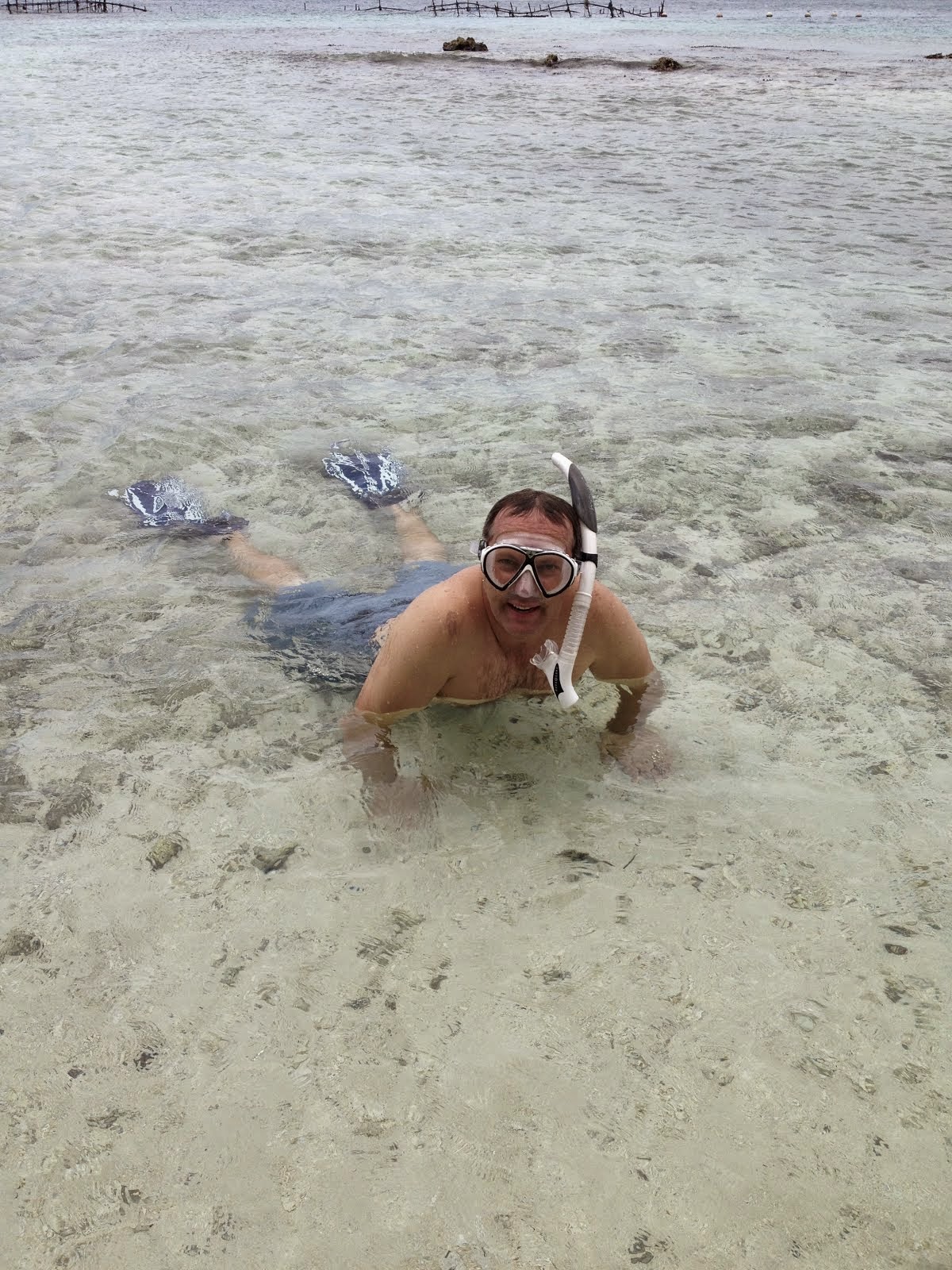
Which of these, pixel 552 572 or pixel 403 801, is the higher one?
pixel 552 572

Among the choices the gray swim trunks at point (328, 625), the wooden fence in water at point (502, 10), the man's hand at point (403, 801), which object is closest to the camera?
the man's hand at point (403, 801)

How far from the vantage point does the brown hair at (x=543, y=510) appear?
2.72 m

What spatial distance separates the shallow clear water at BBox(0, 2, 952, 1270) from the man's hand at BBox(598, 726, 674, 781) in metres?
0.07

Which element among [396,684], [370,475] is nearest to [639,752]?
[396,684]

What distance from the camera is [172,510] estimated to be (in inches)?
189

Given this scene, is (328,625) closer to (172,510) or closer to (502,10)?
(172,510)

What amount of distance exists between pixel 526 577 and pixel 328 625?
52.8 inches

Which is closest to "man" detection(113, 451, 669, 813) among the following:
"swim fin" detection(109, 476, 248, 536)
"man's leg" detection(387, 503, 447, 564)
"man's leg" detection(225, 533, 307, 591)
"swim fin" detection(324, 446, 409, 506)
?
"man's leg" detection(225, 533, 307, 591)

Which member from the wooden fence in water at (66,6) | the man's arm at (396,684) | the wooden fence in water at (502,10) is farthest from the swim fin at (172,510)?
the wooden fence in water at (502,10)

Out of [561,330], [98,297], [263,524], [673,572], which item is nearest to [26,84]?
[98,297]

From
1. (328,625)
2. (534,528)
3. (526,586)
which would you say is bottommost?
(328,625)

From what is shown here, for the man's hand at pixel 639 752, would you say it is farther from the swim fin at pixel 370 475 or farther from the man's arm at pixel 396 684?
the swim fin at pixel 370 475

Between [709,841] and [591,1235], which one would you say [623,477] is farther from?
[591,1235]

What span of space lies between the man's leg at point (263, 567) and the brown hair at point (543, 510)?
166 cm
